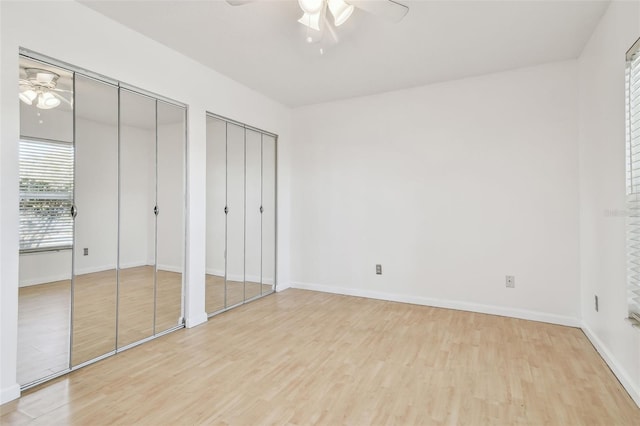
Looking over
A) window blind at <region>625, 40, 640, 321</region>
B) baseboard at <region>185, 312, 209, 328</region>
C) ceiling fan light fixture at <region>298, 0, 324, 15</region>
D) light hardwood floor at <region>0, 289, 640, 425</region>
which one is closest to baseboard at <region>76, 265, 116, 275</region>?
light hardwood floor at <region>0, 289, 640, 425</region>

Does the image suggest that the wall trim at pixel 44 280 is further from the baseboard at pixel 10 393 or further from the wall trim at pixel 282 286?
the wall trim at pixel 282 286

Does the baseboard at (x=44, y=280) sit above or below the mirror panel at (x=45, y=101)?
below

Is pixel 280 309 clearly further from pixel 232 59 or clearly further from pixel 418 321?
pixel 232 59

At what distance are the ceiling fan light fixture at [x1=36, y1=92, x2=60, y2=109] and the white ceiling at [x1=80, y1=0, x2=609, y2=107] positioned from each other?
74 centimetres

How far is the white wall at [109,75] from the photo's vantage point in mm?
2025

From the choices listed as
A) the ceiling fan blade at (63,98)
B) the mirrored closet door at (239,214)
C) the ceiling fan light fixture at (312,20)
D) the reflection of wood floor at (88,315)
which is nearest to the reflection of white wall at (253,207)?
the mirrored closet door at (239,214)

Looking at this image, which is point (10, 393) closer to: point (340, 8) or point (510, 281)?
point (340, 8)

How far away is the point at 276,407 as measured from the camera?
1.99 meters

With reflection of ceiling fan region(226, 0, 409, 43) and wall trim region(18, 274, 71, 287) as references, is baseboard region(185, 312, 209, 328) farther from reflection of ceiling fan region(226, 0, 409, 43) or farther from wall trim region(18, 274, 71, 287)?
reflection of ceiling fan region(226, 0, 409, 43)

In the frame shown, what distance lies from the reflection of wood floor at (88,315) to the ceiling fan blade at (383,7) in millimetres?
2724

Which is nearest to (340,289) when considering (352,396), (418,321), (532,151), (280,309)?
(280,309)

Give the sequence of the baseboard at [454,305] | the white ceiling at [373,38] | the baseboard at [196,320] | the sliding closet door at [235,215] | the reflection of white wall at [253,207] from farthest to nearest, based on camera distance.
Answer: the reflection of white wall at [253,207]
the sliding closet door at [235,215]
the baseboard at [454,305]
the baseboard at [196,320]
the white ceiling at [373,38]

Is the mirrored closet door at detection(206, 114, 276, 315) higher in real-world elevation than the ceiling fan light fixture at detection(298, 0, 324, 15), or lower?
lower

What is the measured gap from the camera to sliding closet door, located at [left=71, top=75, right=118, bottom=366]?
2.48 meters
